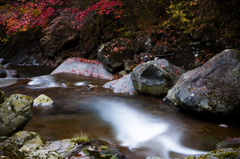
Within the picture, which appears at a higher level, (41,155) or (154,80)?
(41,155)

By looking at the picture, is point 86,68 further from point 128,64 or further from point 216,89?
point 216,89

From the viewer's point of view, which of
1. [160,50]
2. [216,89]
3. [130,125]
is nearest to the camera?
[216,89]

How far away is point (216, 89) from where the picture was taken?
511cm

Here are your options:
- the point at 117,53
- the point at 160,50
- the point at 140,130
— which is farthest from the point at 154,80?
the point at 117,53

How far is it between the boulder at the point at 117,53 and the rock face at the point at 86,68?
1.61 ft

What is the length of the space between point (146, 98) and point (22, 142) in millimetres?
5140

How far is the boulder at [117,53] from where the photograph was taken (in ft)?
37.9

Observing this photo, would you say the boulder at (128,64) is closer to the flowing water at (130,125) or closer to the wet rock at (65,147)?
the flowing water at (130,125)

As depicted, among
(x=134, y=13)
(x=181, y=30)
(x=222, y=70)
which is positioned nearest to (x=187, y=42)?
(x=181, y=30)

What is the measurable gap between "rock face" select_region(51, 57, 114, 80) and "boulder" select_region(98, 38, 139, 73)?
492 mm

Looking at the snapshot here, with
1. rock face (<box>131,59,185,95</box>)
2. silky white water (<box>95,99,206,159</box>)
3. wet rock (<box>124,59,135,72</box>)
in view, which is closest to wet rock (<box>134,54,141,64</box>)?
wet rock (<box>124,59,135,72</box>)

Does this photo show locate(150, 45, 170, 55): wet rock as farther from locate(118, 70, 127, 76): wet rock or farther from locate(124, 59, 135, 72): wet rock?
locate(118, 70, 127, 76): wet rock

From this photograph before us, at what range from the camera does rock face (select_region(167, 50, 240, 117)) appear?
4.83 metres

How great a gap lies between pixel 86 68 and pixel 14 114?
31.2ft
